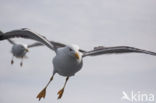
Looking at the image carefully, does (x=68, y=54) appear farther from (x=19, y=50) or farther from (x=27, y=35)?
(x=19, y=50)

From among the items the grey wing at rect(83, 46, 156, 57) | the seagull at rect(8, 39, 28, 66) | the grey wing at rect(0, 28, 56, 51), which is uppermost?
the grey wing at rect(83, 46, 156, 57)

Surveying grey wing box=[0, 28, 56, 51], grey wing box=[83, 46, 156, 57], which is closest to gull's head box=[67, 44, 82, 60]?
grey wing box=[83, 46, 156, 57]

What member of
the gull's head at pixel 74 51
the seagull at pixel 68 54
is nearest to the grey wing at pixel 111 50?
the seagull at pixel 68 54

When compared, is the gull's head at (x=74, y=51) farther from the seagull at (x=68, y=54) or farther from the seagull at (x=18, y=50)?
the seagull at (x=18, y=50)

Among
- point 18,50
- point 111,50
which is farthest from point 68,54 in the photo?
point 18,50

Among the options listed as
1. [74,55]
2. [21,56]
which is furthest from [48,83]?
[21,56]

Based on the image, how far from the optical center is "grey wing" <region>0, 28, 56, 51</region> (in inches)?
946

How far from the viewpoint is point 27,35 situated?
25672mm

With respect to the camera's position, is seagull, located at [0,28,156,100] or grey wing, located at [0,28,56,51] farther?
grey wing, located at [0,28,56,51]

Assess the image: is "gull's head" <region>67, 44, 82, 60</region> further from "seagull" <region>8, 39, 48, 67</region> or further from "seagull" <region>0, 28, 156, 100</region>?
"seagull" <region>8, 39, 48, 67</region>

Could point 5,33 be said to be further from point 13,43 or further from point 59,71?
point 13,43

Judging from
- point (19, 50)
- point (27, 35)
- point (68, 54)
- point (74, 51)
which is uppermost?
point (74, 51)

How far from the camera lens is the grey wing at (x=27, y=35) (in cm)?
2403

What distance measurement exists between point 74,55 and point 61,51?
4.14 feet
